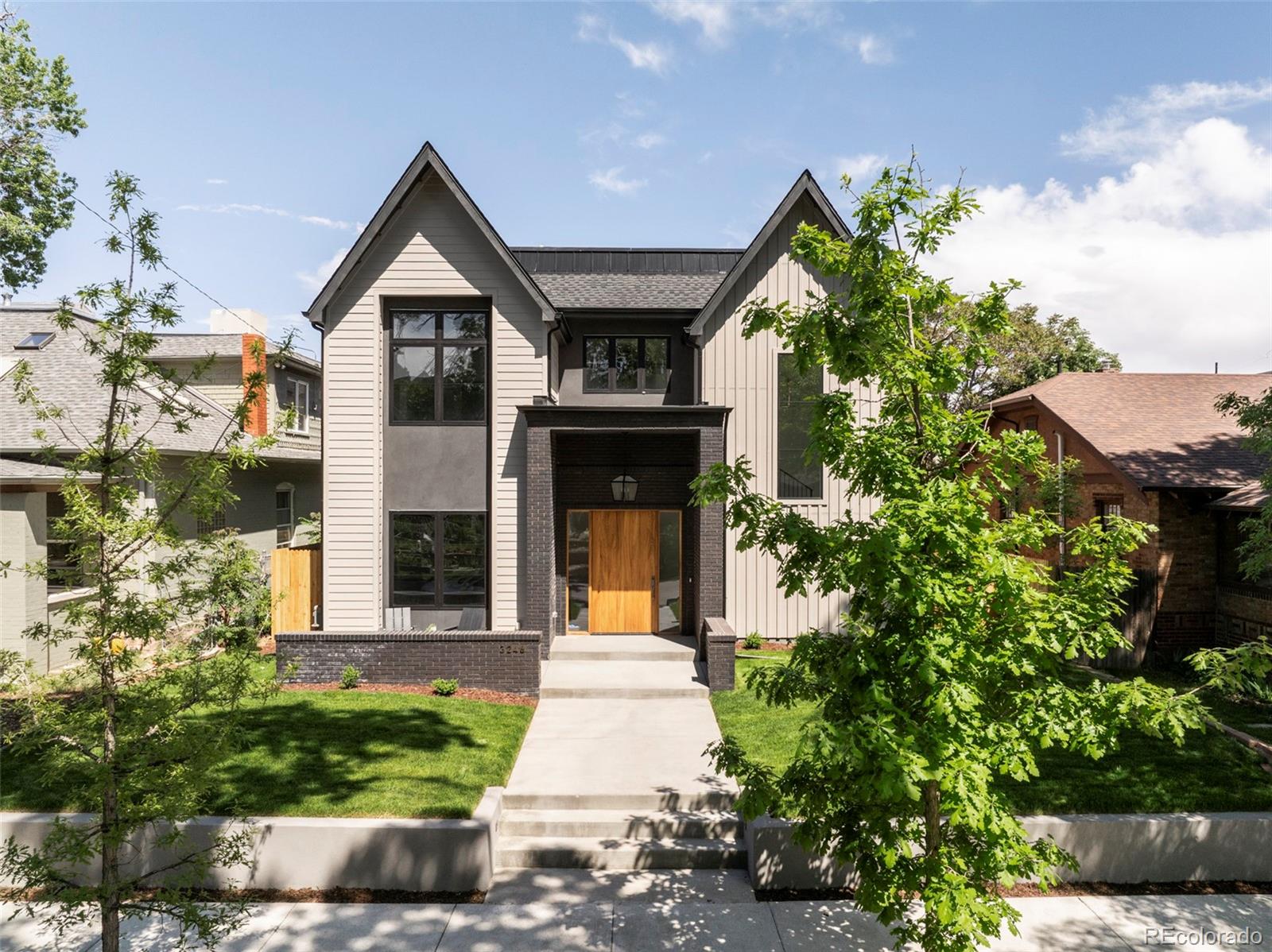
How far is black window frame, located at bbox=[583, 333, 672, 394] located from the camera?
595 inches

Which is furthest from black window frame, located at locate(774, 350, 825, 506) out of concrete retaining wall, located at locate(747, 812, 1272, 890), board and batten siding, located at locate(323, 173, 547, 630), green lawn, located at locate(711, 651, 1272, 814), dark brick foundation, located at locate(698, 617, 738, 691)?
concrete retaining wall, located at locate(747, 812, 1272, 890)

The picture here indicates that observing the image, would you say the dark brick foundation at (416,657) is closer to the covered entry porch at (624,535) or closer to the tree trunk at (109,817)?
the covered entry porch at (624,535)

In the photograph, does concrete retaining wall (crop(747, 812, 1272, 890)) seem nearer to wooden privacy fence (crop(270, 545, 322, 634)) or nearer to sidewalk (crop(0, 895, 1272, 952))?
sidewalk (crop(0, 895, 1272, 952))

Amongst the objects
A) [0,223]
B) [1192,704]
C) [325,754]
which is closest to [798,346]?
[1192,704]

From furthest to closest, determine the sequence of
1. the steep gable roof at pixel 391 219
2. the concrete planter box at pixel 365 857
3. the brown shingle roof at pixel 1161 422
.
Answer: the brown shingle roof at pixel 1161 422 → the steep gable roof at pixel 391 219 → the concrete planter box at pixel 365 857

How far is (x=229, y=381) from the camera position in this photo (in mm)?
21156

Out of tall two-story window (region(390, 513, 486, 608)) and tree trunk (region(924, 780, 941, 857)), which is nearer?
tree trunk (region(924, 780, 941, 857))

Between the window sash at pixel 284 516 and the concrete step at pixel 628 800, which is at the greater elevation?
the window sash at pixel 284 516

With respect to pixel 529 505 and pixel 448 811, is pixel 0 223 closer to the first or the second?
pixel 529 505

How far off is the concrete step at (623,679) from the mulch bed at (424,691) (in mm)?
428

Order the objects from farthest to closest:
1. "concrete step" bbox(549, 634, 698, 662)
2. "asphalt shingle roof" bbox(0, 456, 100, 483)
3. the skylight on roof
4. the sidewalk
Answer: the skylight on roof, "concrete step" bbox(549, 634, 698, 662), "asphalt shingle roof" bbox(0, 456, 100, 483), the sidewalk

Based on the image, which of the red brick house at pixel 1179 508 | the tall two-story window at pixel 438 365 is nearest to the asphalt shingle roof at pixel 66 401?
the tall two-story window at pixel 438 365

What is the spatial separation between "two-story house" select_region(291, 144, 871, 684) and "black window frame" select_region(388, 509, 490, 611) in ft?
0.11

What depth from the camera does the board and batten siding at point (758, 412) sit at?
14.1 meters
